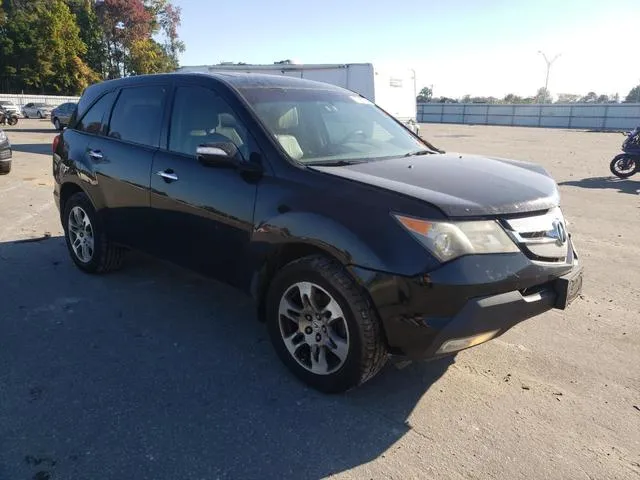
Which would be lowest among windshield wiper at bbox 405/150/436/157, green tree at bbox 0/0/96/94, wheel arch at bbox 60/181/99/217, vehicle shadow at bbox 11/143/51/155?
vehicle shadow at bbox 11/143/51/155

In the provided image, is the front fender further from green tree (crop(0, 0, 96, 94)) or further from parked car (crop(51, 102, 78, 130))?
green tree (crop(0, 0, 96, 94))

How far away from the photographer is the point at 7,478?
96.0 inches

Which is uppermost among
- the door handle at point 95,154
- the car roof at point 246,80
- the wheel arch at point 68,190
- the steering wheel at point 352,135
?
the car roof at point 246,80

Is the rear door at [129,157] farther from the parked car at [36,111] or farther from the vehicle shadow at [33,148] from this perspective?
the parked car at [36,111]

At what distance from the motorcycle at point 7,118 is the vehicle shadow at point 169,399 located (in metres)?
29.9

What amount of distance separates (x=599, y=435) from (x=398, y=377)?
115 cm

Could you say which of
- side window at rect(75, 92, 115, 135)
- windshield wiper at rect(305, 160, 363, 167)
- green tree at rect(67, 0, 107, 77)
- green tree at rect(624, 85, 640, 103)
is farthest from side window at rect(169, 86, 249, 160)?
green tree at rect(624, 85, 640, 103)

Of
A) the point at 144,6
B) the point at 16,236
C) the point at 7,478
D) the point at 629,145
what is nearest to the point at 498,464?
the point at 7,478

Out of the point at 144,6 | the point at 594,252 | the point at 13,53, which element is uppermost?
the point at 144,6

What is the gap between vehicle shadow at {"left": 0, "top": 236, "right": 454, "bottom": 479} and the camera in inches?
102

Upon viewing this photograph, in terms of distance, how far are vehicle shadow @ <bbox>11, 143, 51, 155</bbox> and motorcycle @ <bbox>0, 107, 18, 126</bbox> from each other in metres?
12.3

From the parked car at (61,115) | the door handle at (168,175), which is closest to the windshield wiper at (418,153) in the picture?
the door handle at (168,175)

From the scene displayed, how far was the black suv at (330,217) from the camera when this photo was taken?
8.81 feet

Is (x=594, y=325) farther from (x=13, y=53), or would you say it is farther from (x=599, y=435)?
(x=13, y=53)
